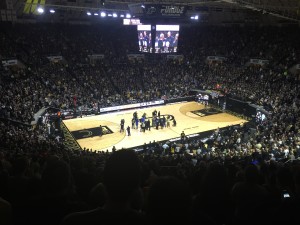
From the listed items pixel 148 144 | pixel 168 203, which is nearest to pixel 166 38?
pixel 148 144

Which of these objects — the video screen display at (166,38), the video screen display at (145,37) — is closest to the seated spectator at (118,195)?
the video screen display at (166,38)

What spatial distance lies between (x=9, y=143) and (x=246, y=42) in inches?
1470

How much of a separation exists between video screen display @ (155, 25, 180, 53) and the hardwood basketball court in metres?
6.99

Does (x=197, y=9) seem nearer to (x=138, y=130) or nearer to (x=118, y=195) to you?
(x=138, y=130)

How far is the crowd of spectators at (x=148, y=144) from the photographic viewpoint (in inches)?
98.6

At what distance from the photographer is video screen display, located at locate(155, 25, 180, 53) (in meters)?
32.1

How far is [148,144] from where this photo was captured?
869 inches

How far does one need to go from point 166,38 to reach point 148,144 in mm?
15566

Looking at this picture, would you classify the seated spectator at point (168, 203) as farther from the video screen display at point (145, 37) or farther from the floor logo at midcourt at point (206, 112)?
the video screen display at point (145, 37)

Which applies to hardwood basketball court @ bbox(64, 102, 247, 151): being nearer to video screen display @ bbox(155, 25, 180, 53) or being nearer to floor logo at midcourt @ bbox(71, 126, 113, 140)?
floor logo at midcourt @ bbox(71, 126, 113, 140)

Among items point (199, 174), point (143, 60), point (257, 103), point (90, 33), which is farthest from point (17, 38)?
point (199, 174)

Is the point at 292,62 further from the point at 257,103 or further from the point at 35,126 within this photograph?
the point at 35,126

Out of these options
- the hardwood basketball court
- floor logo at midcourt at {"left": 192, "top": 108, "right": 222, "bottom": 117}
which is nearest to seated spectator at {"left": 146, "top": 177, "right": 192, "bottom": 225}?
the hardwood basketball court

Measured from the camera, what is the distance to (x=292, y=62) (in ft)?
114
